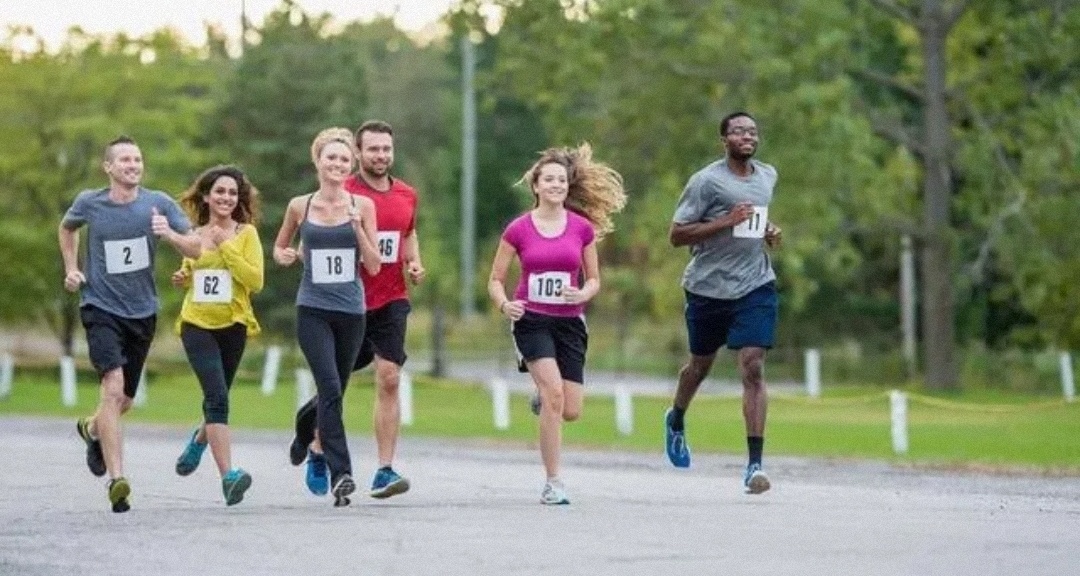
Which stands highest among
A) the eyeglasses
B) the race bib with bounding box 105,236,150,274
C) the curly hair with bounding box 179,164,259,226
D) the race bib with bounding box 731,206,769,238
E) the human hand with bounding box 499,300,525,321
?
the eyeglasses

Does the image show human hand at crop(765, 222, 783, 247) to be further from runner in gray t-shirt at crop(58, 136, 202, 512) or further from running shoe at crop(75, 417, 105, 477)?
running shoe at crop(75, 417, 105, 477)

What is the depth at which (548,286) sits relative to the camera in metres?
16.7

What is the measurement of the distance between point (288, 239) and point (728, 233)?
2.58 m

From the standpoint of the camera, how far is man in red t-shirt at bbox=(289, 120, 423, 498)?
16875 mm

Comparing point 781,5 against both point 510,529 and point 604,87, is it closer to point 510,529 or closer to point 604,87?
point 604,87

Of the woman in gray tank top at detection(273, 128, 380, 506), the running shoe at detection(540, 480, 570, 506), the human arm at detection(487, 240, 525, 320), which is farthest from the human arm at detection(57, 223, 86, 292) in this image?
the running shoe at detection(540, 480, 570, 506)

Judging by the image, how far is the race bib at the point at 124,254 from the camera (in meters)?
16.5

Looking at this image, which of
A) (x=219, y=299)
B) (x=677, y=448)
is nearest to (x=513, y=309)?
(x=219, y=299)

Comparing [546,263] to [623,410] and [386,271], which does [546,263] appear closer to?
[386,271]

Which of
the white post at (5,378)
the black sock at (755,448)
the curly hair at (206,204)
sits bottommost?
the white post at (5,378)

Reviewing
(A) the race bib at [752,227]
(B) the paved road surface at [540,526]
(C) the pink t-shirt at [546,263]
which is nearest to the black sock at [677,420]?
(B) the paved road surface at [540,526]

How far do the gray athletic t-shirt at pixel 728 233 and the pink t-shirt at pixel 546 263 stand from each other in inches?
43.0

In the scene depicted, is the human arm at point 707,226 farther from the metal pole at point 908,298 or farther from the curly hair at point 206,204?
the metal pole at point 908,298

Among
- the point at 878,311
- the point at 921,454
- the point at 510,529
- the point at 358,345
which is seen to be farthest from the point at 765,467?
the point at 878,311
